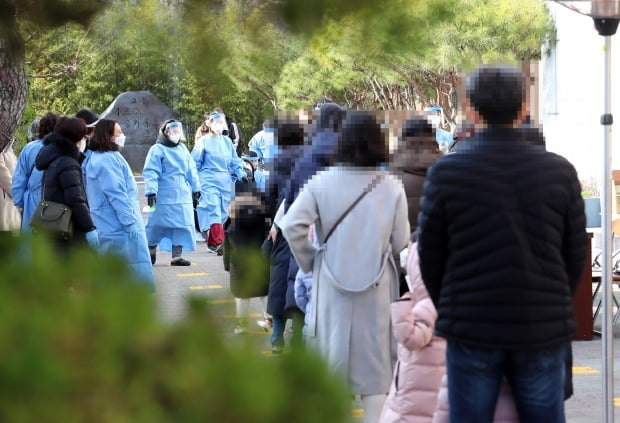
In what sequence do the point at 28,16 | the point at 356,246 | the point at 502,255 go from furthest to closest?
the point at 356,246
the point at 502,255
the point at 28,16

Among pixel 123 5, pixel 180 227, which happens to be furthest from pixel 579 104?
pixel 123 5

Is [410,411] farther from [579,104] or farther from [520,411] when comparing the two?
[579,104]

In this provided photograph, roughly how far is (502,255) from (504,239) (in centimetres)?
5

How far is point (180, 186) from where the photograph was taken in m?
12.9

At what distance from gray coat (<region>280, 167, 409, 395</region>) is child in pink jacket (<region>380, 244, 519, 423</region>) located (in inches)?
23.2

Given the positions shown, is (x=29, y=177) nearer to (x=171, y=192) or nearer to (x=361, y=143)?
(x=171, y=192)

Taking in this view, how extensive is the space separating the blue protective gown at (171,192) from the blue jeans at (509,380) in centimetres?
876

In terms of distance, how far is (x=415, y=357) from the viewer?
4684 millimetres

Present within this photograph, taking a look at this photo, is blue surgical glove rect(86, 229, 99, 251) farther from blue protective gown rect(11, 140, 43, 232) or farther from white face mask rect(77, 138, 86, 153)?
white face mask rect(77, 138, 86, 153)

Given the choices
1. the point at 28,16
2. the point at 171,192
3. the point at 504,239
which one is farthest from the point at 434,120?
the point at 28,16

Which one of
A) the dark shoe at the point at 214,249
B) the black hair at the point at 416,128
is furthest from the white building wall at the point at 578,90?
the black hair at the point at 416,128

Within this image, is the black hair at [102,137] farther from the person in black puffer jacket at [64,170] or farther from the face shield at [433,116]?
the face shield at [433,116]

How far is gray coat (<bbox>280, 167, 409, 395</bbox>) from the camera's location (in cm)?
535

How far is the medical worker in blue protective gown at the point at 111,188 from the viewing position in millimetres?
9555
